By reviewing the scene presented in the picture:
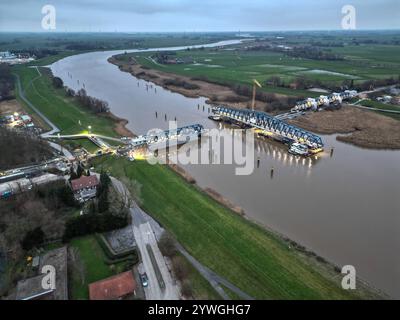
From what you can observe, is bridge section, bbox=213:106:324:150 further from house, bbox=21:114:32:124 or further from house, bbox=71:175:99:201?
house, bbox=21:114:32:124

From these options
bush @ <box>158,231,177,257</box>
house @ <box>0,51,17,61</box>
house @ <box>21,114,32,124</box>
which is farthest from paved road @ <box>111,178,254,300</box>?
house @ <box>0,51,17,61</box>

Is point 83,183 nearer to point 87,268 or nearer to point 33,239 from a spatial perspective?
point 33,239

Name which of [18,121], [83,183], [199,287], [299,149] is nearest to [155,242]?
[199,287]

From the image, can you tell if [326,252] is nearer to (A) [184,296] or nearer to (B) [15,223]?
(A) [184,296]

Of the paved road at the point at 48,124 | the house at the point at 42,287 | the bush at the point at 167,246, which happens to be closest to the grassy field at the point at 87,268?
the house at the point at 42,287

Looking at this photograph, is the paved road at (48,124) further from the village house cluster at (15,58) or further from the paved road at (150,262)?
the village house cluster at (15,58)

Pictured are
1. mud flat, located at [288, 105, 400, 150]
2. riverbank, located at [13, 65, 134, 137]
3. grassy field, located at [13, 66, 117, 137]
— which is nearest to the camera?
mud flat, located at [288, 105, 400, 150]
